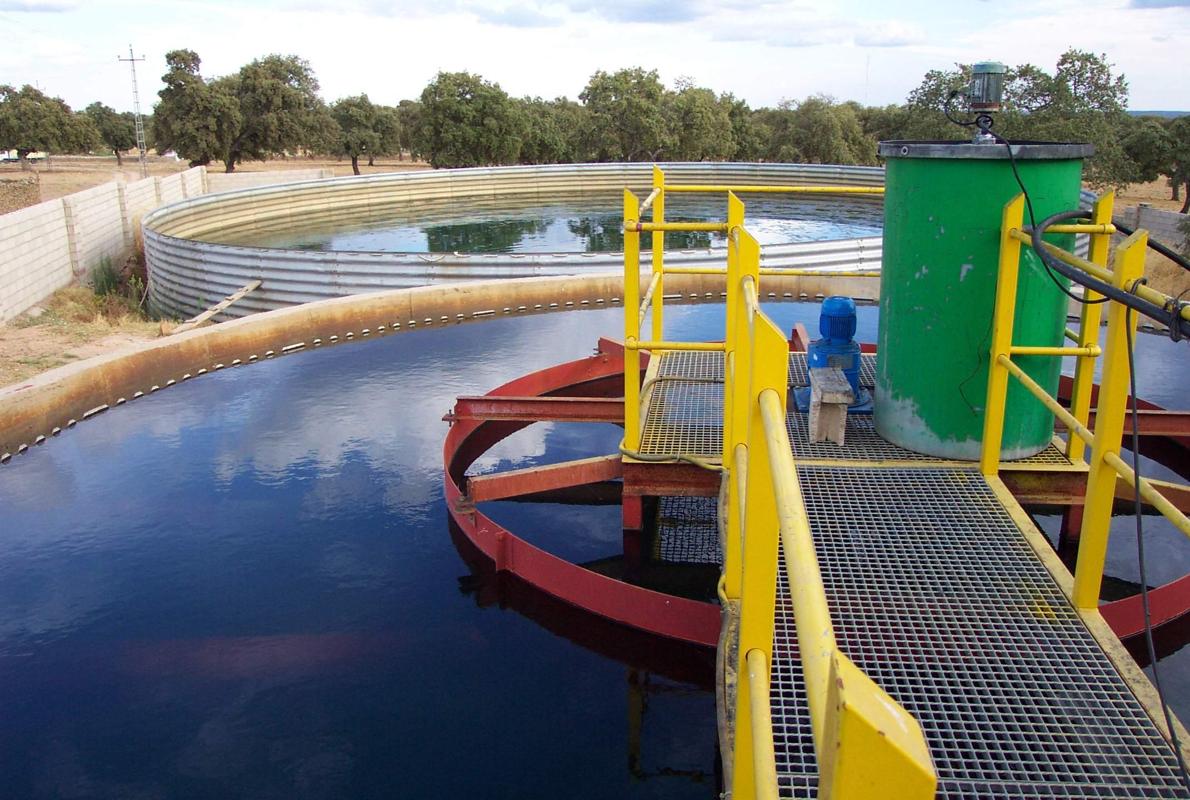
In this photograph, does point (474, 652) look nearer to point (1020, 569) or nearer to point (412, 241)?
point (1020, 569)

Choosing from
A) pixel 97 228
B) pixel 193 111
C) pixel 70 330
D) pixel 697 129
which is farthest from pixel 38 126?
pixel 70 330

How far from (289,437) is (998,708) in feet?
17.0

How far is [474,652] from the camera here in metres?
4.30

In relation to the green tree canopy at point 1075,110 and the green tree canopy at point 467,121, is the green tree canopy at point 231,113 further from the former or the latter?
the green tree canopy at point 1075,110

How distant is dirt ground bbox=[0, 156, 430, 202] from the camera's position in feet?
116

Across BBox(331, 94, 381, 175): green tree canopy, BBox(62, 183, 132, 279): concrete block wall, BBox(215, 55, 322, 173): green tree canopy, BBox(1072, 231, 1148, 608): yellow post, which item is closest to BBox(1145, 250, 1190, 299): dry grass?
BBox(1072, 231, 1148, 608): yellow post

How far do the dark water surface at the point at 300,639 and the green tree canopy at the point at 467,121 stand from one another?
94.7 feet

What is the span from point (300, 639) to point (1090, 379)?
367 cm

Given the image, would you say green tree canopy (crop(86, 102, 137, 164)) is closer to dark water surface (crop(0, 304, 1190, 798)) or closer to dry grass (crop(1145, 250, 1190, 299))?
dry grass (crop(1145, 250, 1190, 299))

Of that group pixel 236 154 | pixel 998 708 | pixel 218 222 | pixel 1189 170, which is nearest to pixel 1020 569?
pixel 998 708

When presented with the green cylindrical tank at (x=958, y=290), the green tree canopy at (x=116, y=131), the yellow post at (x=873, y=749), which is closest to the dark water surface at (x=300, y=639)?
the green cylindrical tank at (x=958, y=290)

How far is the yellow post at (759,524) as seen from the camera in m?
1.47

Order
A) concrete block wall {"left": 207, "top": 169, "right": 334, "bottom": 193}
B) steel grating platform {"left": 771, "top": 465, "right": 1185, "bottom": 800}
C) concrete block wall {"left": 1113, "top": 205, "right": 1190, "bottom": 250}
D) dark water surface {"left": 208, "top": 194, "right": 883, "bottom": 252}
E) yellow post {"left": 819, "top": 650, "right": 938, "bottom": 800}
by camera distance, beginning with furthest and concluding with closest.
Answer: concrete block wall {"left": 207, "top": 169, "right": 334, "bottom": 193} → concrete block wall {"left": 1113, "top": 205, "right": 1190, "bottom": 250} → dark water surface {"left": 208, "top": 194, "right": 883, "bottom": 252} → steel grating platform {"left": 771, "top": 465, "right": 1185, "bottom": 800} → yellow post {"left": 819, "top": 650, "right": 938, "bottom": 800}

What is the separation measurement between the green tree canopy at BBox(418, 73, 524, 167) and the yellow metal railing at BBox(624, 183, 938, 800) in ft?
108
